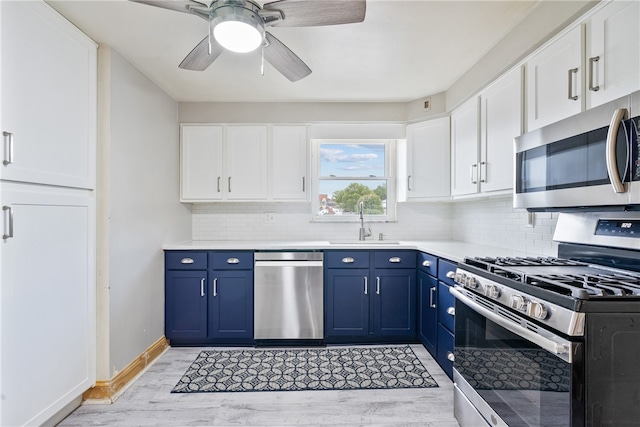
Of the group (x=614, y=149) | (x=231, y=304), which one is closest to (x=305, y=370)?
(x=231, y=304)

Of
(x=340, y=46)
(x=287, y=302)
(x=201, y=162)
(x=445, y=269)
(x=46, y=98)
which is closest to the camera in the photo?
(x=46, y=98)

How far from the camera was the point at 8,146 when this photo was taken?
1589 mm

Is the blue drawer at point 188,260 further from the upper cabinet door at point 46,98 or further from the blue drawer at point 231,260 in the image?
the upper cabinet door at point 46,98

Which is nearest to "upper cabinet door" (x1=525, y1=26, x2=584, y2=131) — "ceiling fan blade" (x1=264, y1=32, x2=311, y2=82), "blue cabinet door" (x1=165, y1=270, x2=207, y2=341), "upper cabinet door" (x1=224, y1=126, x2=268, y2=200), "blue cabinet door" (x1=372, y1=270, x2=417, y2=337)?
"ceiling fan blade" (x1=264, y1=32, x2=311, y2=82)

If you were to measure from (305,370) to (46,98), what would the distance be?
2.43 m

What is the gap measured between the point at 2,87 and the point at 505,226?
3291mm

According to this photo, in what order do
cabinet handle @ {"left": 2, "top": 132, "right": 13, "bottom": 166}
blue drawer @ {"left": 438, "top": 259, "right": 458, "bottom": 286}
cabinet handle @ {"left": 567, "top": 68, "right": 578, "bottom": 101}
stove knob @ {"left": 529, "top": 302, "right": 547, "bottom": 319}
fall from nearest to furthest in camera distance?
stove knob @ {"left": 529, "top": 302, "right": 547, "bottom": 319} → cabinet handle @ {"left": 2, "top": 132, "right": 13, "bottom": 166} → cabinet handle @ {"left": 567, "top": 68, "right": 578, "bottom": 101} → blue drawer @ {"left": 438, "top": 259, "right": 458, "bottom": 286}

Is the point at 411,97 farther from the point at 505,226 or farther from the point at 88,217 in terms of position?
the point at 88,217

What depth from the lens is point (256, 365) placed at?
2.74 metres

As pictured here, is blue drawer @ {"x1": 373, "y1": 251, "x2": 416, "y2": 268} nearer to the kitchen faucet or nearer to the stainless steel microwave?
the kitchen faucet

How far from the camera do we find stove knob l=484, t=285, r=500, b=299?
4.95 ft

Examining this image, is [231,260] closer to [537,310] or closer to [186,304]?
[186,304]

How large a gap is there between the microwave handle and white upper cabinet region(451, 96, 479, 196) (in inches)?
55.3

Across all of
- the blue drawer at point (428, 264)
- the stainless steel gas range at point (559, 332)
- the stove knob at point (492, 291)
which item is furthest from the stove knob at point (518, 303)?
the blue drawer at point (428, 264)
